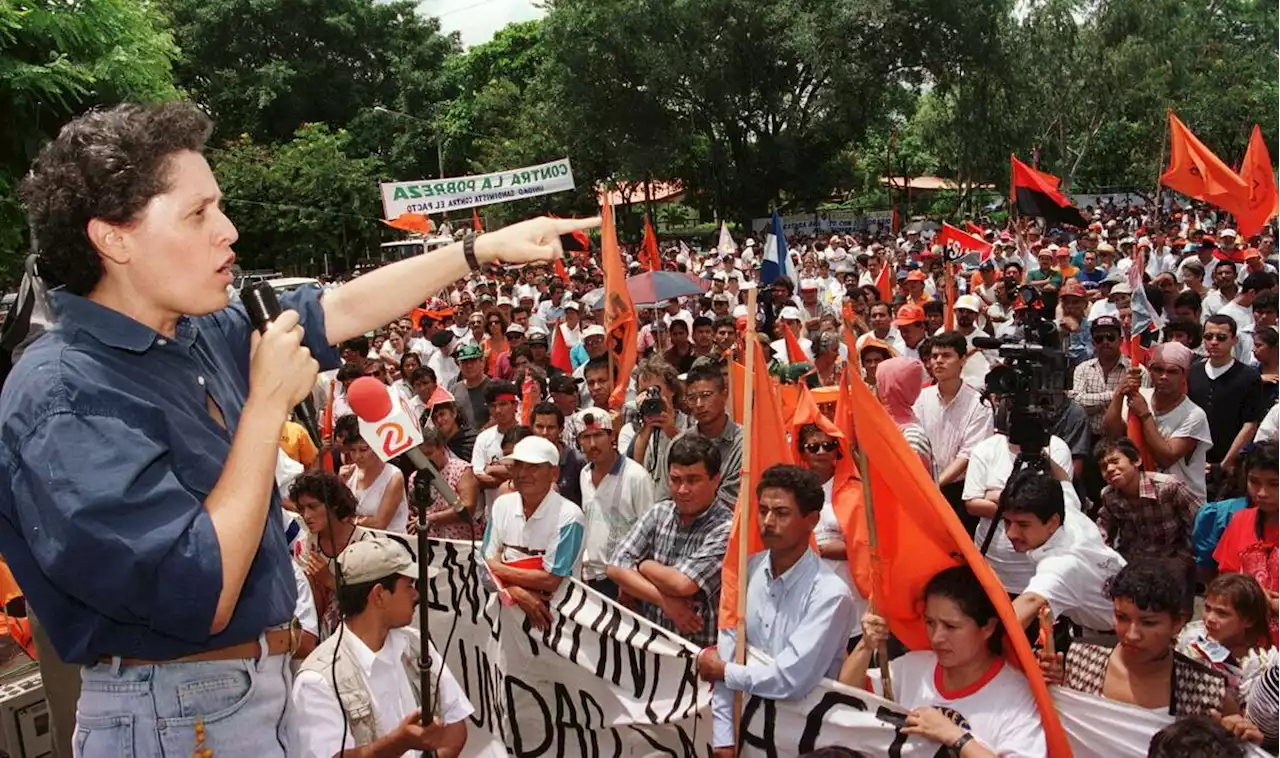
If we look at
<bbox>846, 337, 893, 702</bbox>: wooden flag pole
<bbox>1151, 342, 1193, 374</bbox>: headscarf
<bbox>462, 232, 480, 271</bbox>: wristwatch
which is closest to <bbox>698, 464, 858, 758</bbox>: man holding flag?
<bbox>846, 337, 893, 702</bbox>: wooden flag pole

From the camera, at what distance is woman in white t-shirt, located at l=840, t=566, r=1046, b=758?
3.22 meters

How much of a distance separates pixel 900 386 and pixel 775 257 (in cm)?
537

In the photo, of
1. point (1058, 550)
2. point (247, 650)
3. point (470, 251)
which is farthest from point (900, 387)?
point (247, 650)

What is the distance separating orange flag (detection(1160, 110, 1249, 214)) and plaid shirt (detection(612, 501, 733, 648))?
9.12m

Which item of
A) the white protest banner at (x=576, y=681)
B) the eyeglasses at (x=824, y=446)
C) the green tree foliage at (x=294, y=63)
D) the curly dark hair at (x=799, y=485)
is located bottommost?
the white protest banner at (x=576, y=681)

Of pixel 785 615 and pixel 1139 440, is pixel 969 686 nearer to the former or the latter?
pixel 785 615

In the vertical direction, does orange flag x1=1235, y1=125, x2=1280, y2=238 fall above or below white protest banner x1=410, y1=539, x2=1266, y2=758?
above

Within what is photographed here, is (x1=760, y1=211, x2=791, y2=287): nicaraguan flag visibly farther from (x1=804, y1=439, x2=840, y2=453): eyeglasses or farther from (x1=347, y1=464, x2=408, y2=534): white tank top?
(x1=804, y1=439, x2=840, y2=453): eyeglasses

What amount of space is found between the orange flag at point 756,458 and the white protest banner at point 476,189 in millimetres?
12484

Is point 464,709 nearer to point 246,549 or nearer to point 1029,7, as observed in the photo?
point 246,549

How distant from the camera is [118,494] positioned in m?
1.59

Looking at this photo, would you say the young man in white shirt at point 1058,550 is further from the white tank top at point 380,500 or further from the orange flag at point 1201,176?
the orange flag at point 1201,176

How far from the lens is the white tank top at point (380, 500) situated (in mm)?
5777

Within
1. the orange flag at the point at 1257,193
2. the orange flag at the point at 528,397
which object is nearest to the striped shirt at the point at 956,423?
the orange flag at the point at 528,397
